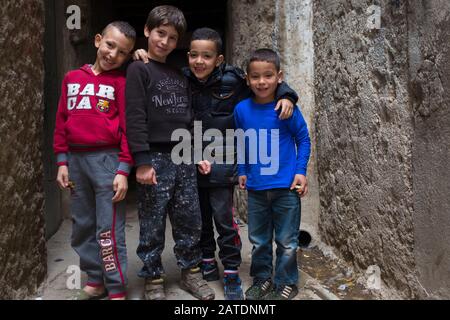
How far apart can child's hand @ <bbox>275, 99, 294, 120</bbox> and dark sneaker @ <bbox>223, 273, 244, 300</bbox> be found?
903 millimetres

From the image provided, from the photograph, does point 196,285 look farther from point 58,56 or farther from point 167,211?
point 58,56

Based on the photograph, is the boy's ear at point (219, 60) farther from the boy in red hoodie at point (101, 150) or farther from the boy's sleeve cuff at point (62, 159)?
the boy's sleeve cuff at point (62, 159)

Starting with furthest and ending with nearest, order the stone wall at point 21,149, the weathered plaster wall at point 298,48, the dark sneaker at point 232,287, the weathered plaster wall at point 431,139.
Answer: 1. the weathered plaster wall at point 298,48
2. the dark sneaker at point 232,287
3. the stone wall at point 21,149
4. the weathered plaster wall at point 431,139

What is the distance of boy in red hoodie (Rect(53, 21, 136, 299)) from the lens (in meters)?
2.21

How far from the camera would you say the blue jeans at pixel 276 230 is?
238cm

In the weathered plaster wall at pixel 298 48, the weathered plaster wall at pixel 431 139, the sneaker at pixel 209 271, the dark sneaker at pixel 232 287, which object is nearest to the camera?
the weathered plaster wall at pixel 431 139

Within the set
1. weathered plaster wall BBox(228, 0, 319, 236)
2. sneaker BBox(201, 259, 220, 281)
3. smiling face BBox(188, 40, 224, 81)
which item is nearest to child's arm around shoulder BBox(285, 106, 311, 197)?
smiling face BBox(188, 40, 224, 81)

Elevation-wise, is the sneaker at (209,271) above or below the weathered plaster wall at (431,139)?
below

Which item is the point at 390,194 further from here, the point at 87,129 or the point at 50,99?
the point at 50,99

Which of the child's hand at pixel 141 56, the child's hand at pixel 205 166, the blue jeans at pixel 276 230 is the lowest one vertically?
the blue jeans at pixel 276 230

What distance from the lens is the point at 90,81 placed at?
2.25 metres

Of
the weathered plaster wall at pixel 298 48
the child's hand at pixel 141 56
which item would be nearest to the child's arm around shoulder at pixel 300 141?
the child's hand at pixel 141 56

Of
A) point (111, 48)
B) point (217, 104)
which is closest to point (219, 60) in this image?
point (217, 104)

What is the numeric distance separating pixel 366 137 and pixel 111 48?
149 centimetres
